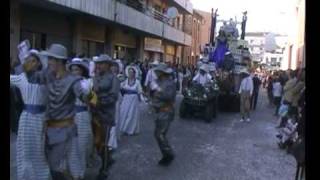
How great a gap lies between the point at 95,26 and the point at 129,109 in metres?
17.7

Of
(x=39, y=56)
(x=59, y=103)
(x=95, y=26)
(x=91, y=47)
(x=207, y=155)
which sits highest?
(x=95, y=26)

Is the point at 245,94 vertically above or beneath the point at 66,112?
beneath

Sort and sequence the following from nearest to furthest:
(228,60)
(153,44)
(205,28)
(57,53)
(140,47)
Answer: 1. (57,53)
2. (228,60)
3. (140,47)
4. (153,44)
5. (205,28)

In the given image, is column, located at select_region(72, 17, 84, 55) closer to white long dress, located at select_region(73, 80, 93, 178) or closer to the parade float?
the parade float

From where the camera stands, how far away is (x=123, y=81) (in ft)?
44.5

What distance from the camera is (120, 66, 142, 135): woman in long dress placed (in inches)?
523

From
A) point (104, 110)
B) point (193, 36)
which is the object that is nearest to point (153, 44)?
point (193, 36)

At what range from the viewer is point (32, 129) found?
6.23 meters

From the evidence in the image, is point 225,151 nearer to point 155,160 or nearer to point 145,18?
point 155,160

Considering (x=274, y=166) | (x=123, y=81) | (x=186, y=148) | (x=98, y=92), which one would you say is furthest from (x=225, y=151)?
(x=98, y=92)

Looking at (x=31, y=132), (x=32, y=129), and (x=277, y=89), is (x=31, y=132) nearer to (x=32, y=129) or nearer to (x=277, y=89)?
(x=32, y=129)

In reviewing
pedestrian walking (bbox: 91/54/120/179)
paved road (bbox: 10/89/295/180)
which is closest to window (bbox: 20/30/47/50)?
paved road (bbox: 10/89/295/180)

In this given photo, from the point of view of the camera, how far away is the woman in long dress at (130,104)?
43.6 feet

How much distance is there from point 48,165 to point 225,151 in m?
6.09
